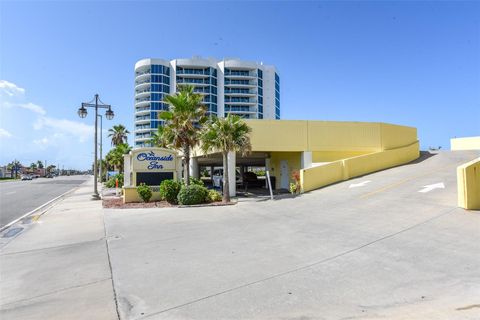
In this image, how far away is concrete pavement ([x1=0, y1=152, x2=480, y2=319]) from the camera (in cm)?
443

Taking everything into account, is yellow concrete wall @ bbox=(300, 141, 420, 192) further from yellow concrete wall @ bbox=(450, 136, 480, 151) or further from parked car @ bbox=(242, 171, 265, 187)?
parked car @ bbox=(242, 171, 265, 187)

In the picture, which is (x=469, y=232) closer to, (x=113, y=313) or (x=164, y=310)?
(x=164, y=310)

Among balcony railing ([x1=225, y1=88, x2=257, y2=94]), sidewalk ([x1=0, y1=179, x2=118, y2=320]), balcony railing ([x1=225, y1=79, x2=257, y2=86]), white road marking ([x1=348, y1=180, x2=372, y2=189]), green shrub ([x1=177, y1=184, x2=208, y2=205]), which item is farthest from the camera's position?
balcony railing ([x1=225, y1=88, x2=257, y2=94])

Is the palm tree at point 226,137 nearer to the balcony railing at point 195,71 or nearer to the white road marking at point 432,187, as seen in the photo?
the white road marking at point 432,187

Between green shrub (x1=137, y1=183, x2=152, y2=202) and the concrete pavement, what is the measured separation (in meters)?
6.51

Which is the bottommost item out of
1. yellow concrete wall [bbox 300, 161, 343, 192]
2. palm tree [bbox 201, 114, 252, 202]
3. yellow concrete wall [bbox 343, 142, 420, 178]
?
yellow concrete wall [bbox 300, 161, 343, 192]

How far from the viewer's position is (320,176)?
20016mm

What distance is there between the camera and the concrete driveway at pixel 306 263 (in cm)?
439

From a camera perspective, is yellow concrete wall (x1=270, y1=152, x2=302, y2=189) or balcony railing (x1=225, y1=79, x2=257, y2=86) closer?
yellow concrete wall (x1=270, y1=152, x2=302, y2=189)

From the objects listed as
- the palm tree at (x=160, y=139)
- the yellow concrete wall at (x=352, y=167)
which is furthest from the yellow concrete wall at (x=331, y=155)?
the palm tree at (x=160, y=139)

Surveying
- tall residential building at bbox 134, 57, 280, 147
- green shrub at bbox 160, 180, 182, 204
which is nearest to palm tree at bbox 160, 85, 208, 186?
green shrub at bbox 160, 180, 182, 204

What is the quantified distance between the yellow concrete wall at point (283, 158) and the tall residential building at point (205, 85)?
215 ft

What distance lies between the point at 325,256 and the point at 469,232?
457 cm

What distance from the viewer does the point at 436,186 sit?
50.1 feet
